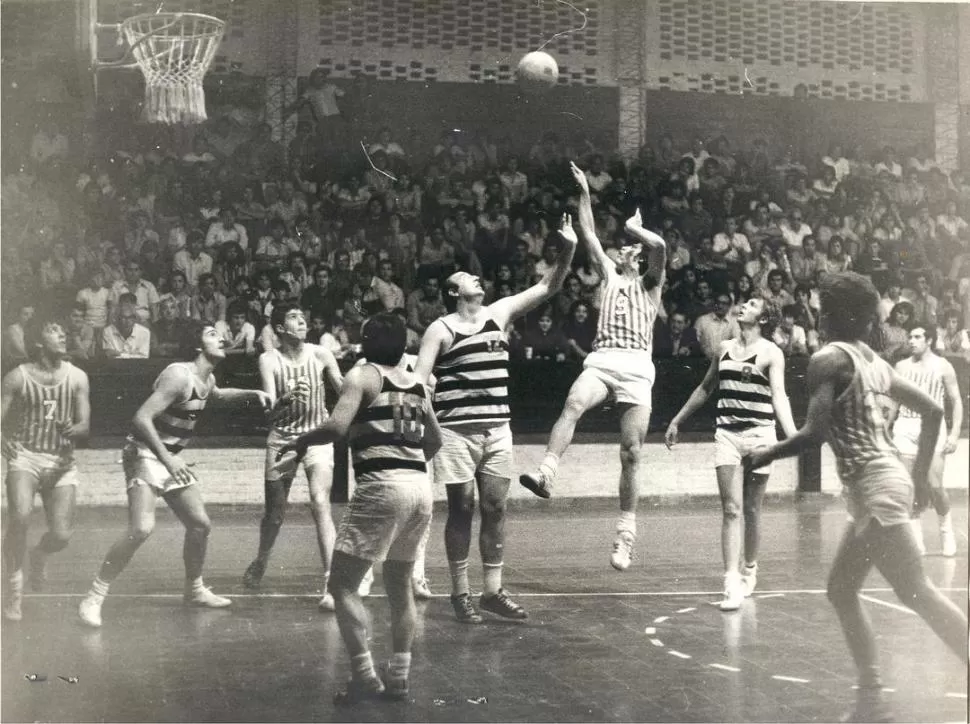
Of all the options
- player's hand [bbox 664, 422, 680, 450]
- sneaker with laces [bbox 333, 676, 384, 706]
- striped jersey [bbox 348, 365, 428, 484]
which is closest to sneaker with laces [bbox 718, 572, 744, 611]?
player's hand [bbox 664, 422, 680, 450]

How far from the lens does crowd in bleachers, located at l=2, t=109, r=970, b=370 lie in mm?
10398

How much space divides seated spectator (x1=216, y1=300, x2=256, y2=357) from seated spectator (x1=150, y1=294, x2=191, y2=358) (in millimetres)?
341

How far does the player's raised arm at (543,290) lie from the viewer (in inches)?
309

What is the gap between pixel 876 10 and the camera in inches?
401

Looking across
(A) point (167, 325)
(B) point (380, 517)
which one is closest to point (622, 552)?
(B) point (380, 517)

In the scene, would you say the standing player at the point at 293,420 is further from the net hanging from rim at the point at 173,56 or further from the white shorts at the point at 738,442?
the white shorts at the point at 738,442

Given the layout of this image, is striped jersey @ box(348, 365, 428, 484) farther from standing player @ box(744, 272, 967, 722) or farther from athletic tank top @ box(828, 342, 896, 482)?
athletic tank top @ box(828, 342, 896, 482)

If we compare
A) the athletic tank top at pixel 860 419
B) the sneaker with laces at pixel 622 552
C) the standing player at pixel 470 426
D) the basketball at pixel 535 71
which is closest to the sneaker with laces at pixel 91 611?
the standing player at pixel 470 426

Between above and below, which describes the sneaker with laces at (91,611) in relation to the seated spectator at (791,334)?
below

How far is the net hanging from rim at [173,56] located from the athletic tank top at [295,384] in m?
2.63

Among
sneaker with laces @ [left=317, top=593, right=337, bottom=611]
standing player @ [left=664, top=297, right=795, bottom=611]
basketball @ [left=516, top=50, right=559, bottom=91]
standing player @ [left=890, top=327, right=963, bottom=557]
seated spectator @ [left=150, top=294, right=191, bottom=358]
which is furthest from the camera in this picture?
seated spectator @ [left=150, top=294, right=191, bottom=358]

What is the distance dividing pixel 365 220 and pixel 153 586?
4.03m

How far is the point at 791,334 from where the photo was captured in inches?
475

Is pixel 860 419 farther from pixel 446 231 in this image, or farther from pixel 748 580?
pixel 446 231
